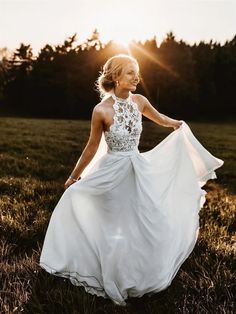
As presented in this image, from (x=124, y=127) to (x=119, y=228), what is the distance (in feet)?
3.76

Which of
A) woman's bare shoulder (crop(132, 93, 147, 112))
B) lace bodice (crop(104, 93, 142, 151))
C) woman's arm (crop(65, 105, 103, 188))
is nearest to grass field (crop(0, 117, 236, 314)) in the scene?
woman's arm (crop(65, 105, 103, 188))

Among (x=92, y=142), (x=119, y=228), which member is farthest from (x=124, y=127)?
(x=119, y=228)

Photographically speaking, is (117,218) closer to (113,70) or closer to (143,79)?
(113,70)

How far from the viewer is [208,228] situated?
588cm

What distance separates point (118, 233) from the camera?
14.7 feet

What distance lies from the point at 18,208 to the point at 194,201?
10.3 feet

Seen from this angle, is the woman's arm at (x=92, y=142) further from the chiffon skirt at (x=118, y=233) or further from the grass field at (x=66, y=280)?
the grass field at (x=66, y=280)

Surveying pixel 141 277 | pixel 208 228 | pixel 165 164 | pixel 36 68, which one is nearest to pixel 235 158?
pixel 208 228

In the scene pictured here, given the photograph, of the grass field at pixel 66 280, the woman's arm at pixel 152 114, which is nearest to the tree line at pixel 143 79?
the grass field at pixel 66 280

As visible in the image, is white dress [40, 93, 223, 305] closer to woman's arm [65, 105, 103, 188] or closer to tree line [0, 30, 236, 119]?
woman's arm [65, 105, 103, 188]

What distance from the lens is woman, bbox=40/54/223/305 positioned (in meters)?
4.37

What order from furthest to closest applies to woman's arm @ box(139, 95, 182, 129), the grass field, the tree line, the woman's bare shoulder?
the tree line
woman's arm @ box(139, 95, 182, 129)
the woman's bare shoulder
the grass field

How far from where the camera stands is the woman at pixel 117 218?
→ 4.37 m

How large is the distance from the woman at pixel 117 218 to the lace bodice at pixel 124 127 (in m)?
0.01
